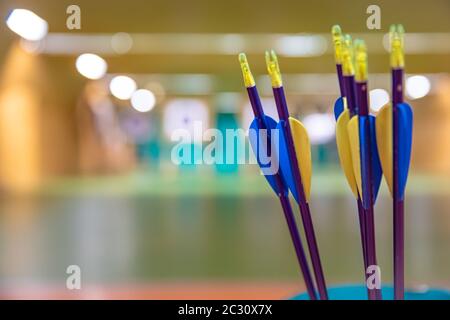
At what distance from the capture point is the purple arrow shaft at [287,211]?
0.36 m

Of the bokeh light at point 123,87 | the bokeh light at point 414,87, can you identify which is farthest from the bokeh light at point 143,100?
the bokeh light at point 414,87

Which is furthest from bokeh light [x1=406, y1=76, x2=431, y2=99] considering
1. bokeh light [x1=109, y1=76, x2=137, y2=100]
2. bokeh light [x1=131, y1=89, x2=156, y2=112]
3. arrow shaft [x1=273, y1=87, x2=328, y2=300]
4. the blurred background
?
bokeh light [x1=131, y1=89, x2=156, y2=112]

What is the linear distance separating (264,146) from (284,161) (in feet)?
0.07

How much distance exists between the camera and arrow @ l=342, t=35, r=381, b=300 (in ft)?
1.07

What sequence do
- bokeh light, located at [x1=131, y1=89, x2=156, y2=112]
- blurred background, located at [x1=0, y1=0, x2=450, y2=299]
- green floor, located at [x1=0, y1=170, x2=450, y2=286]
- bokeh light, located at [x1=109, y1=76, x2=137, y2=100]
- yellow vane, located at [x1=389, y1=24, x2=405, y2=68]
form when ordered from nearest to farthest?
yellow vane, located at [x1=389, y1=24, x2=405, y2=68], blurred background, located at [x1=0, y1=0, x2=450, y2=299], green floor, located at [x1=0, y1=170, x2=450, y2=286], bokeh light, located at [x1=109, y1=76, x2=137, y2=100], bokeh light, located at [x1=131, y1=89, x2=156, y2=112]

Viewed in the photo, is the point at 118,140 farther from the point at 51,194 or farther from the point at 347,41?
the point at 347,41

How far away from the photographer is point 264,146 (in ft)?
1.24

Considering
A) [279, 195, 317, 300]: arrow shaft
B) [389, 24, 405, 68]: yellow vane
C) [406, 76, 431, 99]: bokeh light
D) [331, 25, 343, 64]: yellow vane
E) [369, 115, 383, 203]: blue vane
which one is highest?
[406, 76, 431, 99]: bokeh light

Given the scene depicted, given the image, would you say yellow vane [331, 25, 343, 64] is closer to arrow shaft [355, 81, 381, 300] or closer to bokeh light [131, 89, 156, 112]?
arrow shaft [355, 81, 381, 300]

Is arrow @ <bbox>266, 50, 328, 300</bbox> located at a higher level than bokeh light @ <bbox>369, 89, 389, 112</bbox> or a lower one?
lower

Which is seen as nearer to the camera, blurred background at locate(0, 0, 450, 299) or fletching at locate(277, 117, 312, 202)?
fletching at locate(277, 117, 312, 202)

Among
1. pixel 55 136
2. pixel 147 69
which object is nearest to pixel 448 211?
pixel 147 69

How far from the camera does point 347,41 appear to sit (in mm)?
355

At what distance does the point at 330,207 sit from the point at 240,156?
9.24 ft
